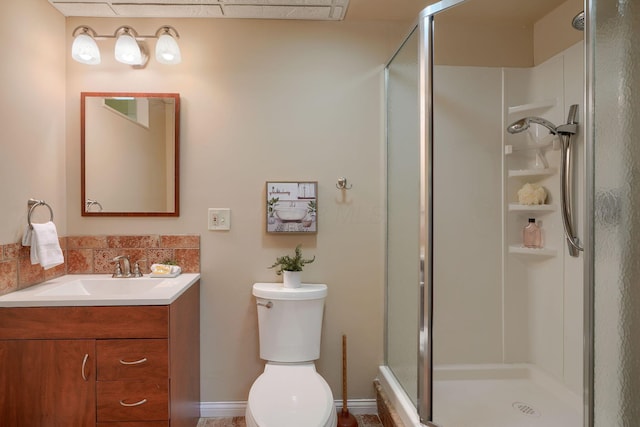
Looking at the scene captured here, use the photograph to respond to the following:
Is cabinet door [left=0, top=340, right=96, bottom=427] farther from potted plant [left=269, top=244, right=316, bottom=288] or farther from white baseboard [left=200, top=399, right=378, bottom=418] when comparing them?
potted plant [left=269, top=244, right=316, bottom=288]

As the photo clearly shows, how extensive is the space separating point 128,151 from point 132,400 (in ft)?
4.07

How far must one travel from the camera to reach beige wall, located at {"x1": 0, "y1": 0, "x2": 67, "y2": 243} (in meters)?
1.66

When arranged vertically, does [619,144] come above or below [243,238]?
above

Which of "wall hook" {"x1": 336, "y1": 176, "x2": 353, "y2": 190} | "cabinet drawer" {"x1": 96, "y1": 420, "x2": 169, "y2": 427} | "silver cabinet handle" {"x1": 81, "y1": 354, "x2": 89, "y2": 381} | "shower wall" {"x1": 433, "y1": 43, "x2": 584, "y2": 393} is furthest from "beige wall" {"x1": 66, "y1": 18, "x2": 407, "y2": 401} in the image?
"silver cabinet handle" {"x1": 81, "y1": 354, "x2": 89, "y2": 381}

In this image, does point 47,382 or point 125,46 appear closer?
point 47,382

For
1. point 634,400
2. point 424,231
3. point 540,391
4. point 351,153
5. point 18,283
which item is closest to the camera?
point 634,400

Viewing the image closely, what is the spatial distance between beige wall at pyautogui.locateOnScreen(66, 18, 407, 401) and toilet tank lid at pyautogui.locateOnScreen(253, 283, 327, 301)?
0.14 meters

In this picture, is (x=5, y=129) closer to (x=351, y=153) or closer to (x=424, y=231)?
(x=351, y=153)

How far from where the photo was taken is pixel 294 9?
201cm

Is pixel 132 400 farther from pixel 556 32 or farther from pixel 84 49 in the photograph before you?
pixel 556 32

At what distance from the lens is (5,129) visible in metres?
1.65

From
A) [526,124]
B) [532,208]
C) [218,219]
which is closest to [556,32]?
[526,124]

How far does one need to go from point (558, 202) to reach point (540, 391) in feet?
3.30

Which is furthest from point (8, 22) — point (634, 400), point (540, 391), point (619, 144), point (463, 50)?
point (540, 391)
